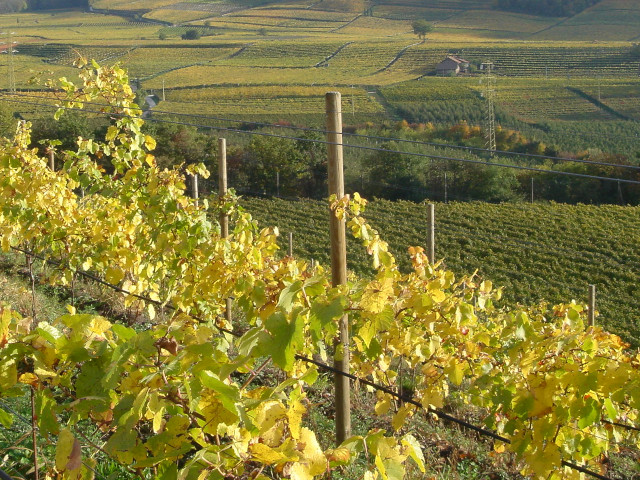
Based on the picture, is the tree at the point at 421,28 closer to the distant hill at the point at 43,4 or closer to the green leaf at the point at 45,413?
the distant hill at the point at 43,4

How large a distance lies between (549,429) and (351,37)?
84628 millimetres

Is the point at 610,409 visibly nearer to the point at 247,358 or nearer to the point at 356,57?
the point at 247,358

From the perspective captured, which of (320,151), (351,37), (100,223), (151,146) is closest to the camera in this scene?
(151,146)

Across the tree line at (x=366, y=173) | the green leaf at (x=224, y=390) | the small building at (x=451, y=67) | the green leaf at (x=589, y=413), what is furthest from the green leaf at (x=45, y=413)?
the small building at (x=451, y=67)

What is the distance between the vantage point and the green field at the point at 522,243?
16469 millimetres

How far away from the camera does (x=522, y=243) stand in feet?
65.7

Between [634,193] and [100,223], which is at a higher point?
[100,223]

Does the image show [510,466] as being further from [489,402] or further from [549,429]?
[549,429]

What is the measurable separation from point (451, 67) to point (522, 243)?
43953mm

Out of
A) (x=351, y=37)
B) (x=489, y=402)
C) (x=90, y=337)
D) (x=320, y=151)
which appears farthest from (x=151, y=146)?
(x=351, y=37)

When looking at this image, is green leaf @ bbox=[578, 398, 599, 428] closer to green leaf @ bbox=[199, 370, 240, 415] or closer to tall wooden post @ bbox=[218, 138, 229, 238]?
green leaf @ bbox=[199, 370, 240, 415]

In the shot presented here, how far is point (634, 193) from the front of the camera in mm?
26953

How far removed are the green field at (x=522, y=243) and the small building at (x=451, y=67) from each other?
37.6 meters

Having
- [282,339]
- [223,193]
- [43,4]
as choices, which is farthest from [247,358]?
[43,4]
